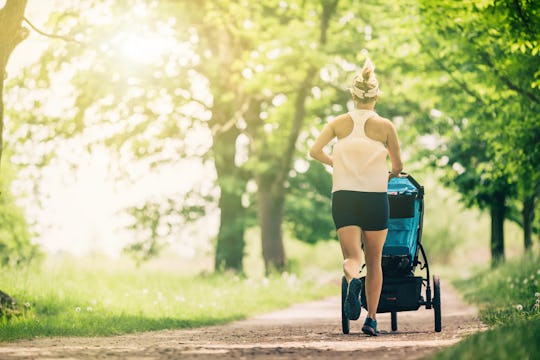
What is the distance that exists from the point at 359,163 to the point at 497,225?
63.3 ft

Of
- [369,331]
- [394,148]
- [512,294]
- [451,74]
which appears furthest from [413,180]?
[451,74]

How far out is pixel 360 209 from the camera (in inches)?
286

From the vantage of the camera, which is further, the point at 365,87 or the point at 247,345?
the point at 365,87

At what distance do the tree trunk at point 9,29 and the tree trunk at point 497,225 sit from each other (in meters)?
16.6

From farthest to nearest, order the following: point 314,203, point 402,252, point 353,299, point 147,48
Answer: point 314,203, point 147,48, point 402,252, point 353,299

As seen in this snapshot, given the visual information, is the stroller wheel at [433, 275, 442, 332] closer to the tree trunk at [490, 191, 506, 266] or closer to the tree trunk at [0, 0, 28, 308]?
the tree trunk at [0, 0, 28, 308]

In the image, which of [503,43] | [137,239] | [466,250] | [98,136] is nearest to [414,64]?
[503,43]

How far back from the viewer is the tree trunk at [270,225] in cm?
2302

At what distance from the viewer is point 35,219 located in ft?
75.6

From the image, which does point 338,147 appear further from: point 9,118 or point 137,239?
point 137,239

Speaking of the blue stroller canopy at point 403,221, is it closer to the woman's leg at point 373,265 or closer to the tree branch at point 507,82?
the woman's leg at point 373,265

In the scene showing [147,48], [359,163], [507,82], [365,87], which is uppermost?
[147,48]

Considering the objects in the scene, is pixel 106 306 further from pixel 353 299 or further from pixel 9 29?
pixel 353 299

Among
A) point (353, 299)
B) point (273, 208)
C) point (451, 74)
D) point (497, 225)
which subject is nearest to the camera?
point (353, 299)
